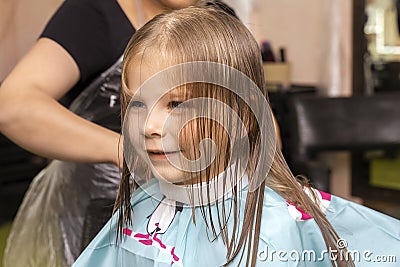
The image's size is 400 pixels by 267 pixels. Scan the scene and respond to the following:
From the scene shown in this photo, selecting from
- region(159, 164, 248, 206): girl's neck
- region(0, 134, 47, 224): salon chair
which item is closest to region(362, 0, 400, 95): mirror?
region(0, 134, 47, 224): salon chair

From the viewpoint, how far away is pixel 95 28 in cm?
Answer: 105

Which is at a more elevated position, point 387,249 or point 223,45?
point 223,45

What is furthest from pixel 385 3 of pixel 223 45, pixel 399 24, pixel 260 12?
pixel 223 45

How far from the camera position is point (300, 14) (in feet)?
10.0

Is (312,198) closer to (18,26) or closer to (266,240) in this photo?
(266,240)

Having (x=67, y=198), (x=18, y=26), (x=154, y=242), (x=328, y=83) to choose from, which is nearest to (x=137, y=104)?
(x=154, y=242)

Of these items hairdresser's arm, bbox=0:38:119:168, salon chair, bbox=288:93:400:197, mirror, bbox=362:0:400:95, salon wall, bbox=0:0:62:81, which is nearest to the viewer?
hairdresser's arm, bbox=0:38:119:168

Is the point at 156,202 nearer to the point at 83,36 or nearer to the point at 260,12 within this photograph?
the point at 83,36

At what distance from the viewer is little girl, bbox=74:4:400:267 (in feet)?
2.44

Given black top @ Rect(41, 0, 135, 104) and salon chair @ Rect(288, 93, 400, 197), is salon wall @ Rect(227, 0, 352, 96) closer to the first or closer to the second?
salon chair @ Rect(288, 93, 400, 197)

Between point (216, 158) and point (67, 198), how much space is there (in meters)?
0.47

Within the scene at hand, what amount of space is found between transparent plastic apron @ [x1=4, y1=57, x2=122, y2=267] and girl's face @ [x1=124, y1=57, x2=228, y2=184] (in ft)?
1.00

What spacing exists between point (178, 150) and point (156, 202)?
0.16 metres

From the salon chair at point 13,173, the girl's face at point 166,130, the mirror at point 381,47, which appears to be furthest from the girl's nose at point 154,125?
the salon chair at point 13,173
